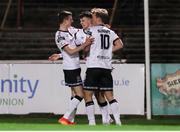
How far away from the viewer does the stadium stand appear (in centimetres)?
1883

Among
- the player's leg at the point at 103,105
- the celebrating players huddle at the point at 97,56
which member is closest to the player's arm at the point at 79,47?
the celebrating players huddle at the point at 97,56

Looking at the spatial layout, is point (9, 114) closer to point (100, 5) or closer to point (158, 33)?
point (158, 33)

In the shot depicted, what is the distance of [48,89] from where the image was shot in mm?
15164

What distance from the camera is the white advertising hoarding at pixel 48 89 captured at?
15.0 m

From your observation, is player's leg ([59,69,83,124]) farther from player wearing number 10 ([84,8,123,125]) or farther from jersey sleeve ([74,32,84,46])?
player wearing number 10 ([84,8,123,125])

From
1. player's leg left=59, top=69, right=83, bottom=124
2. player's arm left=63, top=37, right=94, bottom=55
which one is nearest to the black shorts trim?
player's leg left=59, top=69, right=83, bottom=124

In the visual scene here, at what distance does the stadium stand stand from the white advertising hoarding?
2.01m

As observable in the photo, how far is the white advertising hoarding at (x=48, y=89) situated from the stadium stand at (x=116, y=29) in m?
2.01

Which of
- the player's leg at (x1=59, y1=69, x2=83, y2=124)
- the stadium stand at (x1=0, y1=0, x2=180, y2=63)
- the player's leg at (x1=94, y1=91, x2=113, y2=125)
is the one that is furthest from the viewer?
the stadium stand at (x1=0, y1=0, x2=180, y2=63)

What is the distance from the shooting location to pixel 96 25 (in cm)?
1122

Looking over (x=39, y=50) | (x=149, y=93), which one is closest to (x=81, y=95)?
(x=149, y=93)

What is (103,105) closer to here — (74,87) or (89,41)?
(74,87)

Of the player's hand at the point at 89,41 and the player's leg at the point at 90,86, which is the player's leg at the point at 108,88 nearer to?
the player's leg at the point at 90,86

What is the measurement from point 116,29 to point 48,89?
4.20 meters
